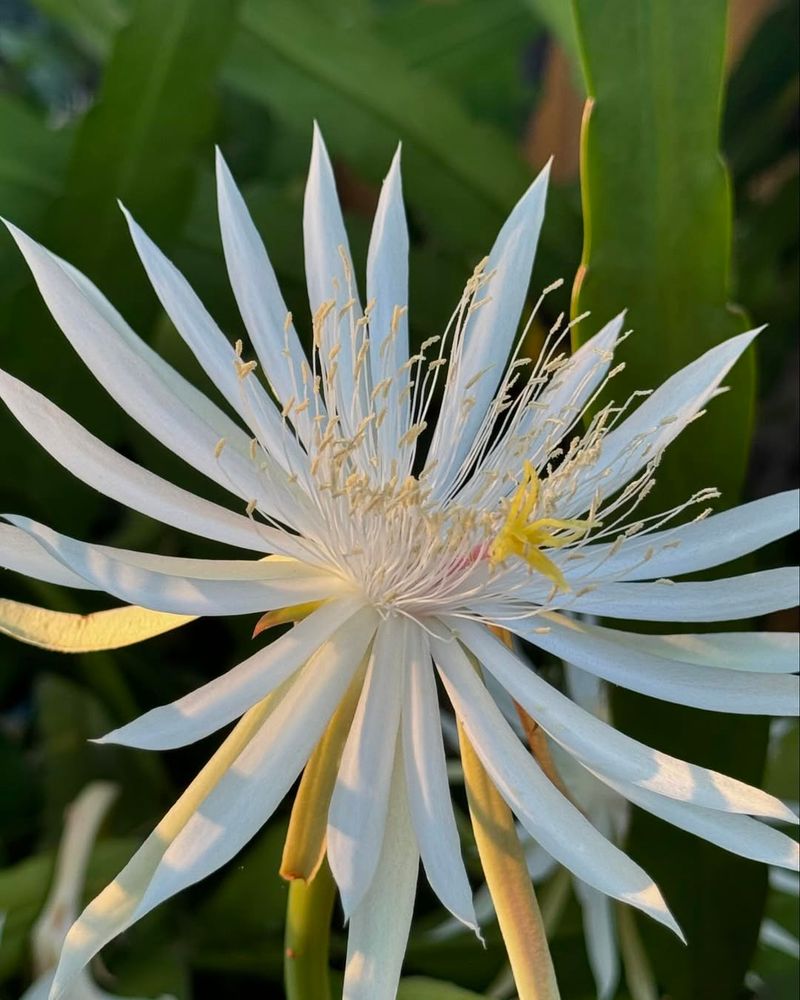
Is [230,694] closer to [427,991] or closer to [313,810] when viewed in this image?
[313,810]

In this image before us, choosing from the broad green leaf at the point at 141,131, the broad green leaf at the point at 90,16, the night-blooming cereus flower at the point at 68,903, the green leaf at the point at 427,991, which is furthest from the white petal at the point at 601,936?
the broad green leaf at the point at 90,16

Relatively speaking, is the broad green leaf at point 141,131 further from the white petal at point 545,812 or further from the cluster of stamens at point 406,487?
the white petal at point 545,812

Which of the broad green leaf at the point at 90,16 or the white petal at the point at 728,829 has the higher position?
the broad green leaf at the point at 90,16

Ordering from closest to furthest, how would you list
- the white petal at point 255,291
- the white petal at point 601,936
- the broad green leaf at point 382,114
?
the white petal at point 255,291, the white petal at point 601,936, the broad green leaf at point 382,114

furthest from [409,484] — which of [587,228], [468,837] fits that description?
[468,837]

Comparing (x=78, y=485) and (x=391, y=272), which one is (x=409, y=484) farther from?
(x=78, y=485)

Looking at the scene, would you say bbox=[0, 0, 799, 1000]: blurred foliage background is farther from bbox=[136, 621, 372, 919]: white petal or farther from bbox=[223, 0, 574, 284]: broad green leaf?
bbox=[136, 621, 372, 919]: white petal

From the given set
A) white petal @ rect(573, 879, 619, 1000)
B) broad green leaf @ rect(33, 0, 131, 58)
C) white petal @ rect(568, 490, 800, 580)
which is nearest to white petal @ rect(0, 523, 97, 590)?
white petal @ rect(568, 490, 800, 580)
